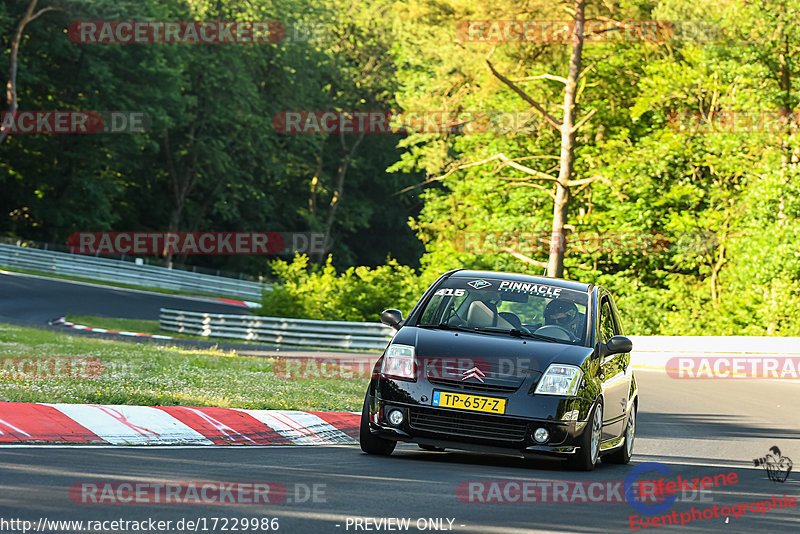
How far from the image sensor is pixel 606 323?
458 inches

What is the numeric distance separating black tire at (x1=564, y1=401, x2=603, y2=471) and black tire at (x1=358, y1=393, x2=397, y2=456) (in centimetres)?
154

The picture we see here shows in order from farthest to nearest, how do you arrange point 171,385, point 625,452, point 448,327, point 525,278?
point 171,385, point 625,452, point 525,278, point 448,327

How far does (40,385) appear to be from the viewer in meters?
12.4

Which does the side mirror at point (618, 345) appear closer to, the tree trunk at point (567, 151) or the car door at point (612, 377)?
the car door at point (612, 377)

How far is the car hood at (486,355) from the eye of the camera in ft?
31.9

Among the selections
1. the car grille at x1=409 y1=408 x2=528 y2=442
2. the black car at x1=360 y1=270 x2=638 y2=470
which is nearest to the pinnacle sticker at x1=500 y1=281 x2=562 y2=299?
the black car at x1=360 y1=270 x2=638 y2=470

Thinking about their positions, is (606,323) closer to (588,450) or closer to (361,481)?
(588,450)

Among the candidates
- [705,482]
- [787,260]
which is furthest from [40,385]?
[787,260]

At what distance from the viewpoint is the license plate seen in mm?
9609

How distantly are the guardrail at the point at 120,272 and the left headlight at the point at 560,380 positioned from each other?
4471cm

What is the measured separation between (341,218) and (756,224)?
4451 cm

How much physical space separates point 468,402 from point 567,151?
2852 cm

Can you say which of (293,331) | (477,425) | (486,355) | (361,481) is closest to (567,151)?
(293,331)

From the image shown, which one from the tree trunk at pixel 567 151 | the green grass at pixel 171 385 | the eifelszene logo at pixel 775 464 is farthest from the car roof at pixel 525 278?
the tree trunk at pixel 567 151
